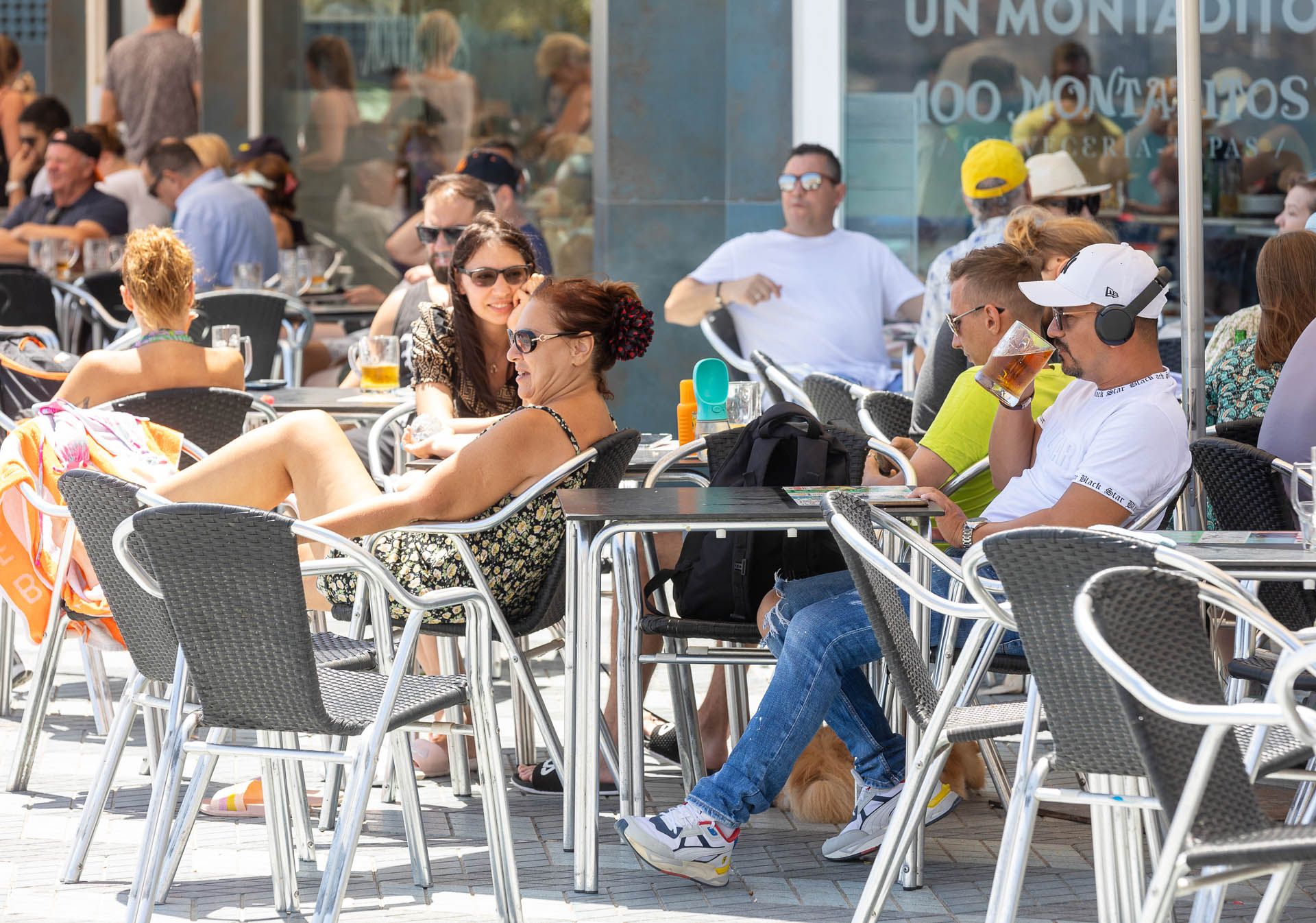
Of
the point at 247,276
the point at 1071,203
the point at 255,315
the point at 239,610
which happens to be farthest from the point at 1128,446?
the point at 247,276

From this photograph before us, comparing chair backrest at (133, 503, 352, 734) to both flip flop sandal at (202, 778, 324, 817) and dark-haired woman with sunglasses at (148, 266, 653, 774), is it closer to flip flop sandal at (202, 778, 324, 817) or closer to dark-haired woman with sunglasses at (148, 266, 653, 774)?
dark-haired woman with sunglasses at (148, 266, 653, 774)

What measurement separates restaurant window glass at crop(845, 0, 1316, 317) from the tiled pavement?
4798 mm

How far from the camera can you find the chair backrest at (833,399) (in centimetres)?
583

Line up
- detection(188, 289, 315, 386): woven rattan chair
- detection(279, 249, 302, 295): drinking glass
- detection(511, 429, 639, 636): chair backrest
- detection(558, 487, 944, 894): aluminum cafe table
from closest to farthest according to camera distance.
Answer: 1. detection(558, 487, 944, 894): aluminum cafe table
2. detection(511, 429, 639, 636): chair backrest
3. detection(188, 289, 315, 386): woven rattan chair
4. detection(279, 249, 302, 295): drinking glass

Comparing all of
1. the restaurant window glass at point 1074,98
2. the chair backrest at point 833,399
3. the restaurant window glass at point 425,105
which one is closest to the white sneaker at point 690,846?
the chair backrest at point 833,399

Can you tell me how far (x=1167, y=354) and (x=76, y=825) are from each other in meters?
4.07

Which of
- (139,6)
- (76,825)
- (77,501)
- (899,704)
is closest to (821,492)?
(899,704)

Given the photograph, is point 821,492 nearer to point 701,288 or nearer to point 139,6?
point 701,288

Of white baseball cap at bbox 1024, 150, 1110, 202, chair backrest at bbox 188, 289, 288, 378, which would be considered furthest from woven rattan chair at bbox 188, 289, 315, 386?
white baseball cap at bbox 1024, 150, 1110, 202

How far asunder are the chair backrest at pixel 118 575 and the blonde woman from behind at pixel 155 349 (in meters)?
1.83

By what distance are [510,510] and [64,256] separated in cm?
593

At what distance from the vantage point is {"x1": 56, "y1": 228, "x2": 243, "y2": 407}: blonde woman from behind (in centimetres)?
538

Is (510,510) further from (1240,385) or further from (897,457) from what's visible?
(1240,385)

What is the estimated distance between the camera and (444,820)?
440cm
